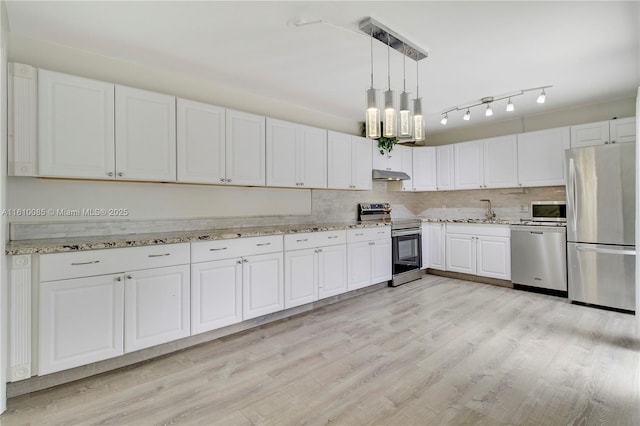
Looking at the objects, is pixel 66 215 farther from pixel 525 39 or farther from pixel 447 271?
pixel 447 271

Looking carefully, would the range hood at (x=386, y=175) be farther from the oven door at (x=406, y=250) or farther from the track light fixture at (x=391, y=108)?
the track light fixture at (x=391, y=108)

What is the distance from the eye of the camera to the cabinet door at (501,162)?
457 centimetres

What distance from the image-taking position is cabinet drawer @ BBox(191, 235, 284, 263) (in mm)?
2660

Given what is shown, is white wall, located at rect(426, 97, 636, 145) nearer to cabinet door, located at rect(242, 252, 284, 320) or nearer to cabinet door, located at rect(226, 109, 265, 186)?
cabinet door, located at rect(226, 109, 265, 186)

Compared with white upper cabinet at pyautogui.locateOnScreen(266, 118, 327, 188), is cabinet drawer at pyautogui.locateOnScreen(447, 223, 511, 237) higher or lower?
lower

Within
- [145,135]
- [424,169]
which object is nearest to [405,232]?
[424,169]

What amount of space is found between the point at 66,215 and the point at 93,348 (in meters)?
1.11

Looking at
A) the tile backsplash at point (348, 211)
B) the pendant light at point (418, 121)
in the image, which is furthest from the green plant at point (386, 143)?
the pendant light at point (418, 121)

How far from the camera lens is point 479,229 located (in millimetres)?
4715

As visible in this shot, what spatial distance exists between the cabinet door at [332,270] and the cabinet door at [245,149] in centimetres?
113

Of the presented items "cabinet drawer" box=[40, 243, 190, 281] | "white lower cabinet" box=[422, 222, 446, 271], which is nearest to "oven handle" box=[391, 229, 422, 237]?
"white lower cabinet" box=[422, 222, 446, 271]

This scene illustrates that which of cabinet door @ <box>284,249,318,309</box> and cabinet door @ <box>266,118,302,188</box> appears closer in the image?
cabinet door @ <box>284,249,318,309</box>

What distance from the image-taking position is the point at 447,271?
16.8 feet

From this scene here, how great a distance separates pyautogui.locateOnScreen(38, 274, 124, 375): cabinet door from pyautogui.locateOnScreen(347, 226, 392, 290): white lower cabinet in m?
2.52
